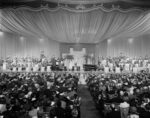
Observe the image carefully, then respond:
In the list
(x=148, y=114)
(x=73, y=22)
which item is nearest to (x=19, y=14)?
(x=73, y=22)

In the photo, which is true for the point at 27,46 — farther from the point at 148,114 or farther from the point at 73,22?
the point at 148,114

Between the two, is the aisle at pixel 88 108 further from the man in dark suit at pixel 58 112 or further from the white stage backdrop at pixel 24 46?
the white stage backdrop at pixel 24 46

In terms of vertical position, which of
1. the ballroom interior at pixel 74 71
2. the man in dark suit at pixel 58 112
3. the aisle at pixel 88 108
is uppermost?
the ballroom interior at pixel 74 71

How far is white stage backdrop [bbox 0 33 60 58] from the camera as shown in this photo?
23.8 m

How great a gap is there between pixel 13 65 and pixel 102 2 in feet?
38.8

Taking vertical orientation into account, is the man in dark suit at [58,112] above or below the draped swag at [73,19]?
below

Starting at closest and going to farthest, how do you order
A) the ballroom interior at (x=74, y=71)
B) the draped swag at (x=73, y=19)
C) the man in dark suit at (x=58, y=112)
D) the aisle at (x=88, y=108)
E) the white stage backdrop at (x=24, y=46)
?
the man in dark suit at (x=58, y=112) → the ballroom interior at (x=74, y=71) → the aisle at (x=88, y=108) → the draped swag at (x=73, y=19) → the white stage backdrop at (x=24, y=46)

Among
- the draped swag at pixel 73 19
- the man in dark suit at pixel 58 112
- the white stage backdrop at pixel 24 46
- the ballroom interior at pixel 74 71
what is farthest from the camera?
the white stage backdrop at pixel 24 46

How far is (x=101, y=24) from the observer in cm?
1644

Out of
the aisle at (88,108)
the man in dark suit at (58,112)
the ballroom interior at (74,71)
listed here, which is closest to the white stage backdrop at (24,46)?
the ballroom interior at (74,71)

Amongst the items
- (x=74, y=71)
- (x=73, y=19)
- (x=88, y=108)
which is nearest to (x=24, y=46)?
(x=74, y=71)

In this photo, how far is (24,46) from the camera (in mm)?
26922

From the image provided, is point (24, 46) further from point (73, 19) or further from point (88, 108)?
point (88, 108)

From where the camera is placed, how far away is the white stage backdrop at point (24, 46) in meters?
23.8
